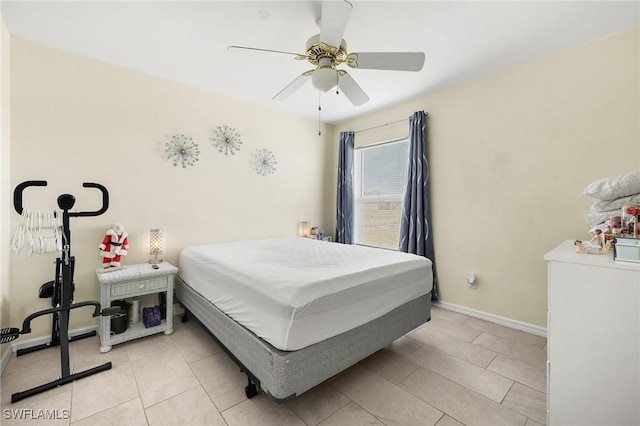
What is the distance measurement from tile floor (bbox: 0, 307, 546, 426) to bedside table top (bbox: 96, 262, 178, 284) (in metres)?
0.59

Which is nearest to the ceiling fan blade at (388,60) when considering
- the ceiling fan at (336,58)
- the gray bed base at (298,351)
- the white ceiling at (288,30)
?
the ceiling fan at (336,58)

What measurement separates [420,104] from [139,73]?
320cm

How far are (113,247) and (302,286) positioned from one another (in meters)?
2.06

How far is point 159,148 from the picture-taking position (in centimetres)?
291

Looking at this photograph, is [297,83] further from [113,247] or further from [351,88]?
[113,247]

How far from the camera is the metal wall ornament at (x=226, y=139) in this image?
130 inches

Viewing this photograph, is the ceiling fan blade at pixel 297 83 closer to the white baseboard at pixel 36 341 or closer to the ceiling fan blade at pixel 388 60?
the ceiling fan blade at pixel 388 60

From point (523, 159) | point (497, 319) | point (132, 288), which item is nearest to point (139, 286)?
point (132, 288)

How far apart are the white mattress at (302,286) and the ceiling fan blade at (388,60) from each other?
4.85 feet

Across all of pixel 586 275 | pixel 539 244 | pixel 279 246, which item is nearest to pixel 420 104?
pixel 539 244

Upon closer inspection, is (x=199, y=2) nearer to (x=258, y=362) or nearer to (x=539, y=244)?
(x=258, y=362)

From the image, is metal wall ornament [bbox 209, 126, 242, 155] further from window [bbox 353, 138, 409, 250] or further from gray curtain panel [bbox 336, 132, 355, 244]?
window [bbox 353, 138, 409, 250]

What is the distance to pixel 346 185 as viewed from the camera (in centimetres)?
431

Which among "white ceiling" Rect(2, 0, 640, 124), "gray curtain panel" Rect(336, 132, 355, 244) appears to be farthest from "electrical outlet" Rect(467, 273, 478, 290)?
"white ceiling" Rect(2, 0, 640, 124)
